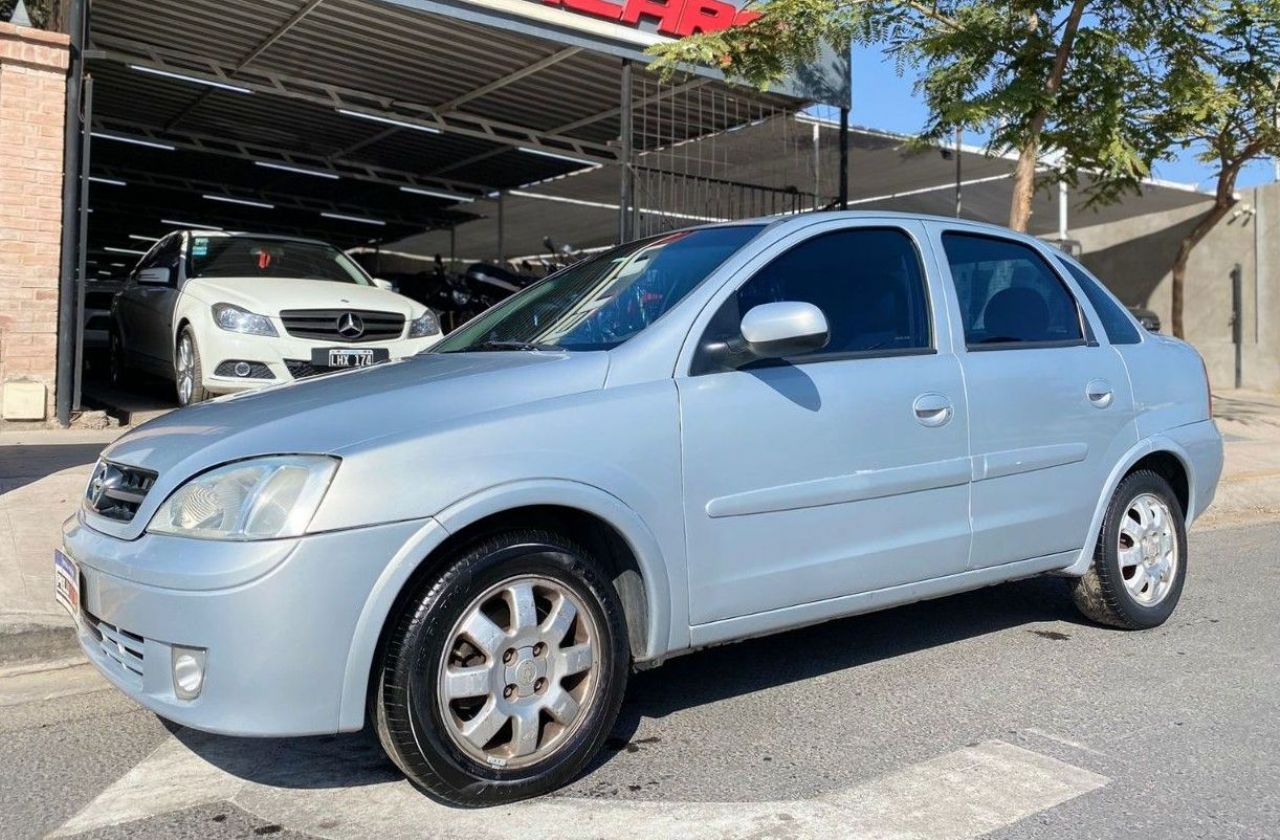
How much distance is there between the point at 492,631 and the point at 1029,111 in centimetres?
750

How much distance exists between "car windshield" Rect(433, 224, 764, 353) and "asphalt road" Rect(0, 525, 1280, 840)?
1351mm

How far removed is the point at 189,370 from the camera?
8.67 metres

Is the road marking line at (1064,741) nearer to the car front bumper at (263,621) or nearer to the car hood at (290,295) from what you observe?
the car front bumper at (263,621)

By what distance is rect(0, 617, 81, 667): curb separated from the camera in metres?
4.48

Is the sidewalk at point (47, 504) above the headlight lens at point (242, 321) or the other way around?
the other way around

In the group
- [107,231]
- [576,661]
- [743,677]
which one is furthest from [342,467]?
[107,231]

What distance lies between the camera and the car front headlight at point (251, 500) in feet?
9.36

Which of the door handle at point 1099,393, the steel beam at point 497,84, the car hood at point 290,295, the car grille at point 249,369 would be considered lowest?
the door handle at point 1099,393

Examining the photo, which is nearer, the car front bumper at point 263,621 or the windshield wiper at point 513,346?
the car front bumper at point 263,621

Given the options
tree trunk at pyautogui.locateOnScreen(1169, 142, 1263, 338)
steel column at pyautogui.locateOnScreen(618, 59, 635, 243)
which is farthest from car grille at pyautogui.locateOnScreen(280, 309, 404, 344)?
tree trunk at pyautogui.locateOnScreen(1169, 142, 1263, 338)

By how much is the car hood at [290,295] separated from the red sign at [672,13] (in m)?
3.67

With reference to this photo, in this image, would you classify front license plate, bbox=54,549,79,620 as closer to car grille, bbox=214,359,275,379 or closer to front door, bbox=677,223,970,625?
front door, bbox=677,223,970,625

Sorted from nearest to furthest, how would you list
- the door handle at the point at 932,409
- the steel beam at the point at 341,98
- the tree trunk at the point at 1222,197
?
the door handle at the point at 932,409
the steel beam at the point at 341,98
the tree trunk at the point at 1222,197

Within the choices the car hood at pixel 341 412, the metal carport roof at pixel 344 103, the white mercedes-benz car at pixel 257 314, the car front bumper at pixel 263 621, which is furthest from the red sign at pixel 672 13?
the car front bumper at pixel 263 621
